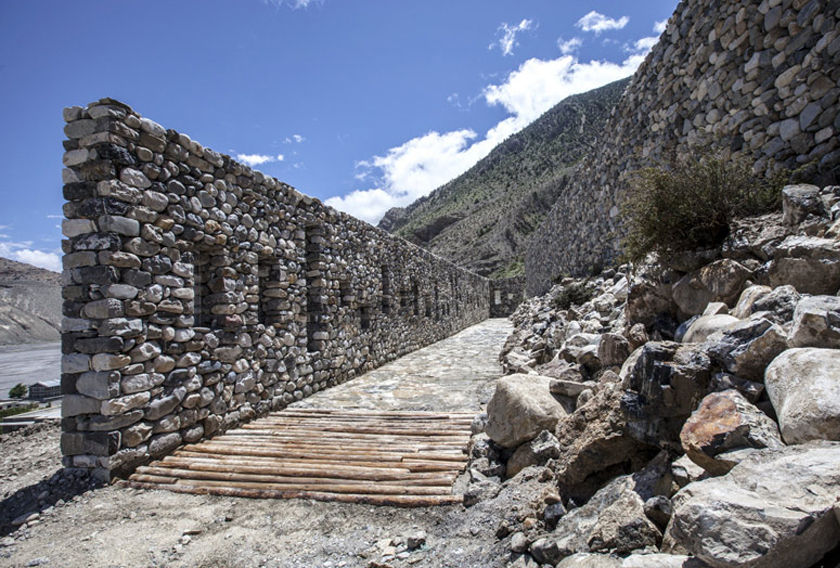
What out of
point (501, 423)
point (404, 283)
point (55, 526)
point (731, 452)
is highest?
point (404, 283)

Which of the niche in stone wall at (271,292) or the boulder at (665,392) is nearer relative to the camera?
the boulder at (665,392)

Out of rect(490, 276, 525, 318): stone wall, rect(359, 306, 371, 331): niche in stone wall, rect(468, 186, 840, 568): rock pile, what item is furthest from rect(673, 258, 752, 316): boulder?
rect(490, 276, 525, 318): stone wall

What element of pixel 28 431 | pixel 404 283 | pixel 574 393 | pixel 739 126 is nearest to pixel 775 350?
pixel 574 393

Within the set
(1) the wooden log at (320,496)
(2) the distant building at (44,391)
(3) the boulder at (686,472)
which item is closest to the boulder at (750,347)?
(3) the boulder at (686,472)

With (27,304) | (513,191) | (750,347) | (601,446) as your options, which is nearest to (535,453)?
(601,446)

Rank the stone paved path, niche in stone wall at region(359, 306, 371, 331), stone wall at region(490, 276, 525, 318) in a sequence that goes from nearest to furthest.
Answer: the stone paved path < niche in stone wall at region(359, 306, 371, 331) < stone wall at region(490, 276, 525, 318)

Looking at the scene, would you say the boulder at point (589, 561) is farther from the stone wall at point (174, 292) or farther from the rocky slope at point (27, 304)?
the rocky slope at point (27, 304)

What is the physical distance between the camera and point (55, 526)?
320 centimetres

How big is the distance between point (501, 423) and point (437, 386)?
12.8 ft

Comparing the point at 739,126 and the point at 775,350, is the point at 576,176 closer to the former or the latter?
the point at 739,126

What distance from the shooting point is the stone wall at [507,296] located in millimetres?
30797

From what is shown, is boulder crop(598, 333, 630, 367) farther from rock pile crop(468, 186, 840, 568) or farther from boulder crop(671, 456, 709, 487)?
boulder crop(671, 456, 709, 487)

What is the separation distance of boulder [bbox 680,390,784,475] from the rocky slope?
190ft

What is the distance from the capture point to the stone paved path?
240 inches
